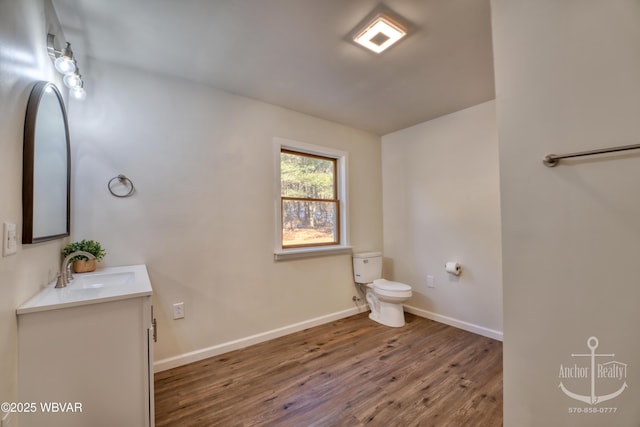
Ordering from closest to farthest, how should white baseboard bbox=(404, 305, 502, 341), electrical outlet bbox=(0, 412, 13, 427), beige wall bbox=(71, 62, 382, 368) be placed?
electrical outlet bbox=(0, 412, 13, 427)
beige wall bbox=(71, 62, 382, 368)
white baseboard bbox=(404, 305, 502, 341)

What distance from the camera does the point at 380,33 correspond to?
1624 millimetres

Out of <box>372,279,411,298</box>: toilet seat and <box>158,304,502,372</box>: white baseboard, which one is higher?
<box>372,279,411,298</box>: toilet seat

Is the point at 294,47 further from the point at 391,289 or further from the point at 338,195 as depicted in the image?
the point at 391,289

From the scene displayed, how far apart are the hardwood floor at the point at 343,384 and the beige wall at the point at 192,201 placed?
1.13 feet

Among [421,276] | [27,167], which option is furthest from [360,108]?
[27,167]

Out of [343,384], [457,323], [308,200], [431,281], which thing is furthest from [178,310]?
[457,323]

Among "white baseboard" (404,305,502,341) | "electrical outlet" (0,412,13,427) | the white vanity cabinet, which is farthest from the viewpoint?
"white baseboard" (404,305,502,341)

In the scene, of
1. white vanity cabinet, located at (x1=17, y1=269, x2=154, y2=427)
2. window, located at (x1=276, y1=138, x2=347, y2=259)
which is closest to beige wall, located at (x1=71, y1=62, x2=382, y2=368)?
window, located at (x1=276, y1=138, x2=347, y2=259)

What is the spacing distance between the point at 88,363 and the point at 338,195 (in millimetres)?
2621

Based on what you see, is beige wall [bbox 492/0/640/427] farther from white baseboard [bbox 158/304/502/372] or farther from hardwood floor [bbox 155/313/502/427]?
white baseboard [bbox 158/304/502/372]

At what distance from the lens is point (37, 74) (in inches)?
49.4

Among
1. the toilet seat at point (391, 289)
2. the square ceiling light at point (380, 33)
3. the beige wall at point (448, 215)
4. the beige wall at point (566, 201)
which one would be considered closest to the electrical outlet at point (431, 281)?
the beige wall at point (448, 215)

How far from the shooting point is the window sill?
2598mm

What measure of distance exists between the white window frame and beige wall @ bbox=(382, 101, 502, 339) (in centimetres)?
72
